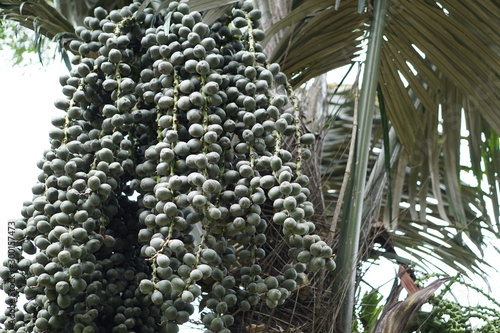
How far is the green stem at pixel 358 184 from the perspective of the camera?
3.58 feet

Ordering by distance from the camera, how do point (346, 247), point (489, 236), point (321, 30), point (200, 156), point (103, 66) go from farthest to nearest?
point (489, 236) → point (321, 30) → point (346, 247) → point (103, 66) → point (200, 156)

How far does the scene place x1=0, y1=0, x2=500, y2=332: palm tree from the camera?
110 centimetres

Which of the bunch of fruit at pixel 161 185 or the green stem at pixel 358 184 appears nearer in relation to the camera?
the bunch of fruit at pixel 161 185

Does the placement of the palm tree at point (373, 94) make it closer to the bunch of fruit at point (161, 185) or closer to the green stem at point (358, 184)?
the green stem at point (358, 184)

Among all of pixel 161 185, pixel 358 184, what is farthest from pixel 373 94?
pixel 161 185

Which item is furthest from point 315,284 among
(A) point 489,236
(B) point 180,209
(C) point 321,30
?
(A) point 489,236

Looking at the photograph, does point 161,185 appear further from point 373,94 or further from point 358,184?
point 373,94

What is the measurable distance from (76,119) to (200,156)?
248 mm

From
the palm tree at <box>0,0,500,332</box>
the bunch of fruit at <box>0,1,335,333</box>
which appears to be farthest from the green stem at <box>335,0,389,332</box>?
the bunch of fruit at <box>0,1,335,333</box>

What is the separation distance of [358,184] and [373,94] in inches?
7.4

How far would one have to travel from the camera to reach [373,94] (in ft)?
4.02

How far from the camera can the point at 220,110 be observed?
924 mm

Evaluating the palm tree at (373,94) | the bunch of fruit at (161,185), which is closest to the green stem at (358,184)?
the palm tree at (373,94)

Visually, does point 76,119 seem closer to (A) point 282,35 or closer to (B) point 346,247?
(B) point 346,247
